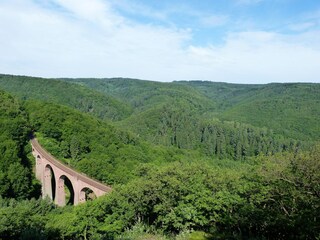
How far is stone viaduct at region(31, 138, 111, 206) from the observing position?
4266 centimetres

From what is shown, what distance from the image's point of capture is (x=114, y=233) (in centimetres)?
2625

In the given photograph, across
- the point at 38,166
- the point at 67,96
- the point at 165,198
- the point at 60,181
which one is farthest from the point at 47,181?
the point at 67,96

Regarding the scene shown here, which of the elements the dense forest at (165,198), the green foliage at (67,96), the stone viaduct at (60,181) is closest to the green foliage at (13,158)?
the dense forest at (165,198)

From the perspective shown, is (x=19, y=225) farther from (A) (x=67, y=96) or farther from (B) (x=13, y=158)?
(A) (x=67, y=96)

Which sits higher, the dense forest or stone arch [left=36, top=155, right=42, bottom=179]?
the dense forest

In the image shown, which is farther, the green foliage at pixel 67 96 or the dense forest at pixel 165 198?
the green foliage at pixel 67 96

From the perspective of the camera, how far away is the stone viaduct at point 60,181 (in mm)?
42656

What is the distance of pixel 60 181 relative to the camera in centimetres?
4734

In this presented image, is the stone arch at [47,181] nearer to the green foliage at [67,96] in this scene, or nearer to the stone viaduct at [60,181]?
the stone viaduct at [60,181]

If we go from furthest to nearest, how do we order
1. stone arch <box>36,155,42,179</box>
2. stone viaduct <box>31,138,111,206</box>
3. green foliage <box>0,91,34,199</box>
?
stone arch <box>36,155,42,179</box>
stone viaduct <box>31,138,111,206</box>
green foliage <box>0,91,34,199</box>

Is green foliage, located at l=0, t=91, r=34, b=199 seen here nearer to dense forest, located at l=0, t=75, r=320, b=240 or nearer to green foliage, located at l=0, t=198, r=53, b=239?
dense forest, located at l=0, t=75, r=320, b=240

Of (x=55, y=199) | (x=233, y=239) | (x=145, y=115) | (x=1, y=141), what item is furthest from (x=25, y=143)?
(x=145, y=115)

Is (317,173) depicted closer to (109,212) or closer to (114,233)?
(114,233)

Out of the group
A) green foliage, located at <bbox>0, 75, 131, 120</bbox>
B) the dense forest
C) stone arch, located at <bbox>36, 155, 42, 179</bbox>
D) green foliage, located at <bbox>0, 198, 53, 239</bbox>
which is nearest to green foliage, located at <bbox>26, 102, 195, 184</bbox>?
the dense forest
